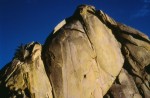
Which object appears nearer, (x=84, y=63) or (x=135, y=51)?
(x=84, y=63)

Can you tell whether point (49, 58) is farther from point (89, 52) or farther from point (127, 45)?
point (127, 45)

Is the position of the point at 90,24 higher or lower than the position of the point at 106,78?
higher

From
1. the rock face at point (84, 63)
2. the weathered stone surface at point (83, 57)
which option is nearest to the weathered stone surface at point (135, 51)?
the rock face at point (84, 63)

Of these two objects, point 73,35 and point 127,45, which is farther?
point 127,45

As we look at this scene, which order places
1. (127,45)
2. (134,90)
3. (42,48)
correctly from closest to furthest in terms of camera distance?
(42,48)
(134,90)
(127,45)

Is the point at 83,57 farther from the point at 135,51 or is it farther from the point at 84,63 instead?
the point at 135,51

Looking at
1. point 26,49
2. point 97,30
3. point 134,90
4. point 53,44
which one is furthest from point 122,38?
point 26,49

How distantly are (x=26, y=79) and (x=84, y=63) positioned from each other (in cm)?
624

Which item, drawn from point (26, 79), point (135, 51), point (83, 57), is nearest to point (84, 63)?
point (83, 57)

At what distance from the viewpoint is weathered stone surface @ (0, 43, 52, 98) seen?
26984 millimetres

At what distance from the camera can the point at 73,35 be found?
3114 cm

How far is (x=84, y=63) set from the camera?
99.3ft

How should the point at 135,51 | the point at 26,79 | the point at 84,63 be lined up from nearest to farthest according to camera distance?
the point at 26,79, the point at 84,63, the point at 135,51

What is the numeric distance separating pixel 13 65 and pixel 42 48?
3.61m
